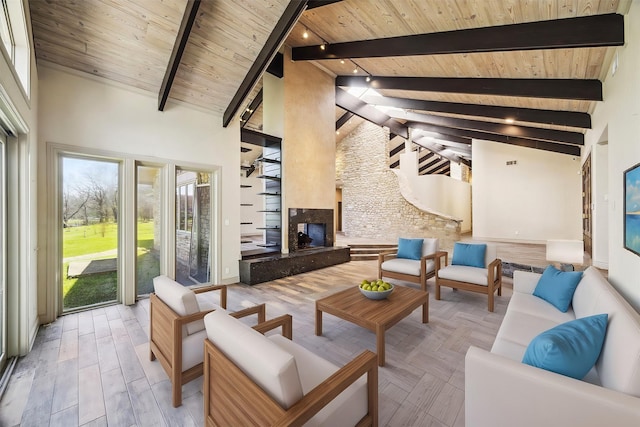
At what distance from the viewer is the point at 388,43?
4.09 m

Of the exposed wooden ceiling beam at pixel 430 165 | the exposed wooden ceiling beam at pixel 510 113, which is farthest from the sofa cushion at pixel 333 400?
the exposed wooden ceiling beam at pixel 430 165

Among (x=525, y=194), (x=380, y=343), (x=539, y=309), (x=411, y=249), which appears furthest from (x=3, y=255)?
(x=525, y=194)

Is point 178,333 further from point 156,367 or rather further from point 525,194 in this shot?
point 525,194

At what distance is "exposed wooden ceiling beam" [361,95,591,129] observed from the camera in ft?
14.4

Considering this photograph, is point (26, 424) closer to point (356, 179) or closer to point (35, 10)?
point (35, 10)

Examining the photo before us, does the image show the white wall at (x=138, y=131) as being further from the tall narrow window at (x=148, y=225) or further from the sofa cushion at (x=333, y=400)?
the sofa cushion at (x=333, y=400)

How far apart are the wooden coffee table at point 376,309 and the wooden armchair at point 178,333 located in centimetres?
85

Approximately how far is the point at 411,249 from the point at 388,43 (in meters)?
3.39

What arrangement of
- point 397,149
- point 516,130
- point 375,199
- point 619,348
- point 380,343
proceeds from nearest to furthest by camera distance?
point 619,348 → point 380,343 → point 516,130 → point 375,199 → point 397,149

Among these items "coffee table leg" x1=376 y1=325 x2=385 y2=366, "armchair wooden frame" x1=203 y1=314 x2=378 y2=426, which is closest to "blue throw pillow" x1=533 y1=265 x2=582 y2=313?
"coffee table leg" x1=376 y1=325 x2=385 y2=366

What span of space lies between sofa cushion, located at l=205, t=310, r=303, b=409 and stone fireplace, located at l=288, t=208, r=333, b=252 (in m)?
4.35

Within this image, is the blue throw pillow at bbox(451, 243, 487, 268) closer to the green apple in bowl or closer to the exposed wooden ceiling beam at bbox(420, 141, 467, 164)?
the green apple in bowl

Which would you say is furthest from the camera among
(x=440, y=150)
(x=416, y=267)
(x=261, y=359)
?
(x=440, y=150)

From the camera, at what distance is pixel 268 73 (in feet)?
19.1
